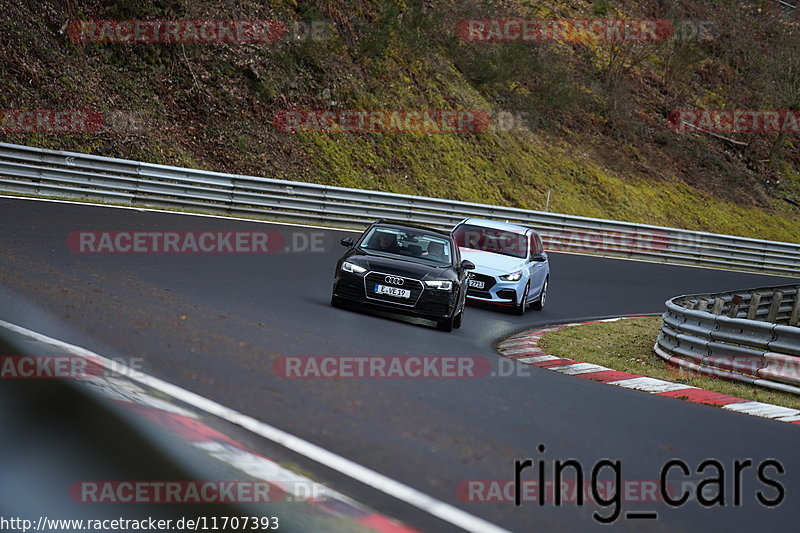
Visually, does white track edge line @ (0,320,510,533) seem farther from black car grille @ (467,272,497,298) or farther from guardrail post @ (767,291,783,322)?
guardrail post @ (767,291,783,322)

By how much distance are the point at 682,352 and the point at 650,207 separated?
98.4 feet

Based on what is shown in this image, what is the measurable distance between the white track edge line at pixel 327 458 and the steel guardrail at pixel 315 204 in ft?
49.8

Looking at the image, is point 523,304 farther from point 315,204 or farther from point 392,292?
point 315,204

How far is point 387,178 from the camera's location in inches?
1289

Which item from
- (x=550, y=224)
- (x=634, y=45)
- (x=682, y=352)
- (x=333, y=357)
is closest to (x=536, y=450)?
(x=333, y=357)

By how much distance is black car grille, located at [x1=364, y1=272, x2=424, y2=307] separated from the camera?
13641 mm

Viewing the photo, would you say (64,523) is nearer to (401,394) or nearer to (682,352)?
(401,394)

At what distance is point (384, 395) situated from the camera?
7.98m
